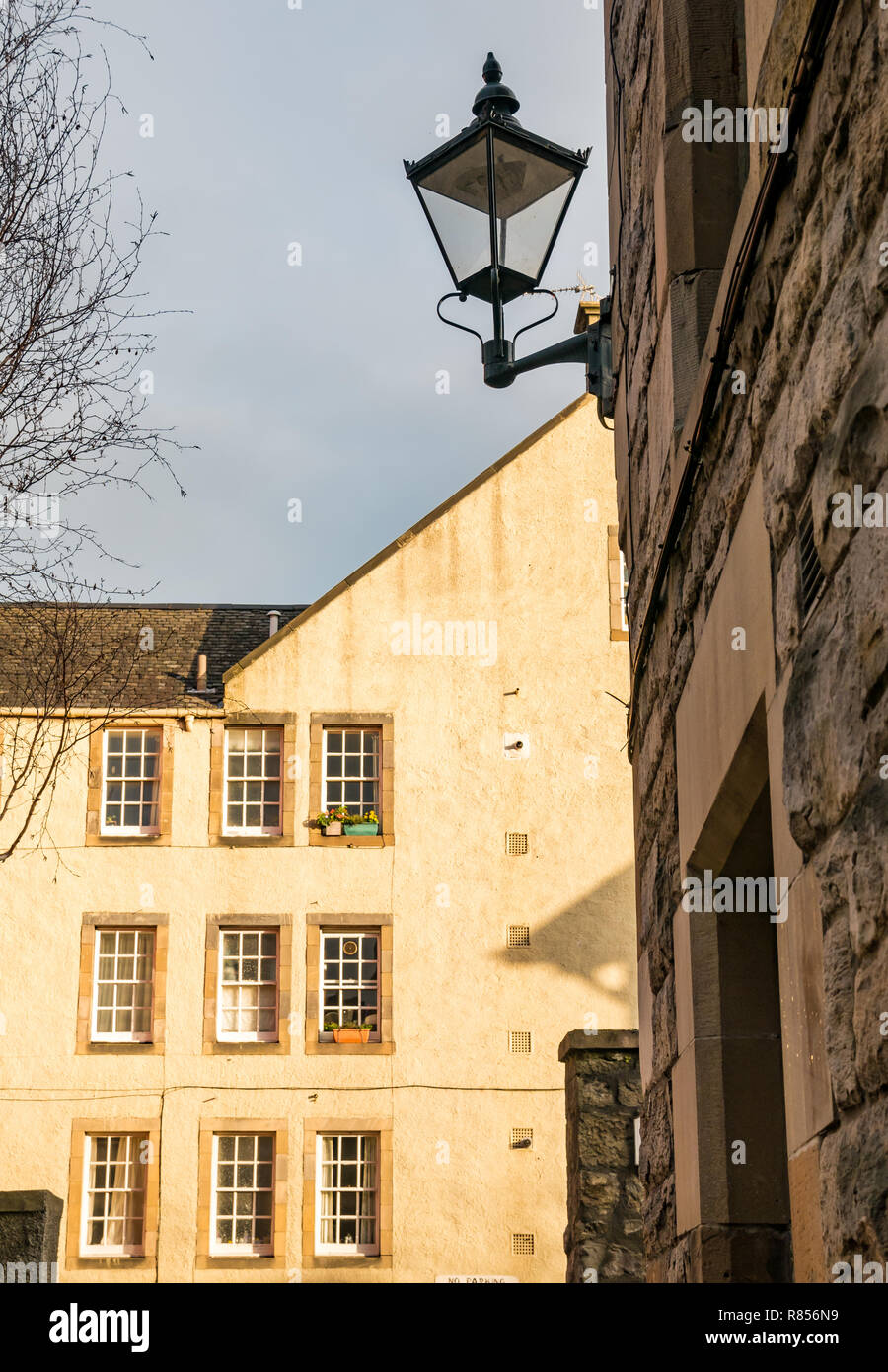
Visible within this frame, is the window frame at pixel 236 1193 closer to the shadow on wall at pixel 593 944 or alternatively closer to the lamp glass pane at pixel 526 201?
the shadow on wall at pixel 593 944

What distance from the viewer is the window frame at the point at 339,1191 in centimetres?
2234

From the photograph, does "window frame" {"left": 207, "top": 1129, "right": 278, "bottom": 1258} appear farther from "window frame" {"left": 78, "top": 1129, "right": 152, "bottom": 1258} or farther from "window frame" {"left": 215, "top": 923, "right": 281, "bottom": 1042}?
"window frame" {"left": 215, "top": 923, "right": 281, "bottom": 1042}

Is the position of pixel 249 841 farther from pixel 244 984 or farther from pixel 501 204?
pixel 501 204

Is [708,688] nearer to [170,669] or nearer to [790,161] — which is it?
[790,161]

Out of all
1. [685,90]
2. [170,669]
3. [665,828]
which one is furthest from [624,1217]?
[170,669]

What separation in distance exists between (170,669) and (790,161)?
23.5 m

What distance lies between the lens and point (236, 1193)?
22.8 m

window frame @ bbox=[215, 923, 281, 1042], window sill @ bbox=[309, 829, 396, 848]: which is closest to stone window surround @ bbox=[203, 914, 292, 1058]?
window frame @ bbox=[215, 923, 281, 1042]

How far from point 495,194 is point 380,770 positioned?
59.5ft

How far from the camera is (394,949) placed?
23453 millimetres

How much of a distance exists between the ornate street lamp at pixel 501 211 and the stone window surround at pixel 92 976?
17816 millimetres

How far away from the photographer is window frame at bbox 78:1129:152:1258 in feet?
73.5

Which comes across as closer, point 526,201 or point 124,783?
Result: point 526,201

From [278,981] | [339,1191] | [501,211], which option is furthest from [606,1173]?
[278,981]
